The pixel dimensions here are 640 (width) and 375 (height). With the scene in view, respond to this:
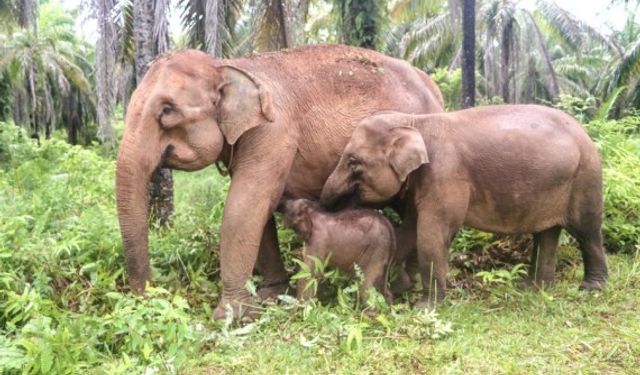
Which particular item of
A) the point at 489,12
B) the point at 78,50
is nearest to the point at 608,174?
the point at 489,12

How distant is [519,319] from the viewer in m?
4.40

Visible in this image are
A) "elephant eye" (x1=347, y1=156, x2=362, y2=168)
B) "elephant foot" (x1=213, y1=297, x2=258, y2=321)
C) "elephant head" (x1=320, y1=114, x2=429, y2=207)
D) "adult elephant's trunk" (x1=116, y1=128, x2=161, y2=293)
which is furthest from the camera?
"elephant eye" (x1=347, y1=156, x2=362, y2=168)

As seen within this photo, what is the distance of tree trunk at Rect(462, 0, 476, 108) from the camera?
1133 centimetres

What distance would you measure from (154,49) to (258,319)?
3.98 m

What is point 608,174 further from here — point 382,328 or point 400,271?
point 382,328

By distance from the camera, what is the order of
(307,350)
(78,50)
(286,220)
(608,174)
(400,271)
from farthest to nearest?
(78,50), (608,174), (400,271), (286,220), (307,350)

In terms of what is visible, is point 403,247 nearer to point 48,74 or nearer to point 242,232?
point 242,232

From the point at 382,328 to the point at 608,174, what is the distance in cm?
354

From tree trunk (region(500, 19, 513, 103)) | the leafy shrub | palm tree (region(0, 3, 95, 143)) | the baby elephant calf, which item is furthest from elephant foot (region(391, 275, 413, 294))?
tree trunk (region(500, 19, 513, 103))

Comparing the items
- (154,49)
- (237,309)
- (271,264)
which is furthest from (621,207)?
(154,49)

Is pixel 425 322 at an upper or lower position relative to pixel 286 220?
lower

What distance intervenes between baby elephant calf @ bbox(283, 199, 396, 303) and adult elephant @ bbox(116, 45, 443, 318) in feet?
0.93

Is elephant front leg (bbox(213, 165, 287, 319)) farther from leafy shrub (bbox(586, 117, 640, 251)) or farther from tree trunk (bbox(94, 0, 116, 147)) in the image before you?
tree trunk (bbox(94, 0, 116, 147))

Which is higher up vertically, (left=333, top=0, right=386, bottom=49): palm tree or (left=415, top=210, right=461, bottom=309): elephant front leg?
(left=333, top=0, right=386, bottom=49): palm tree
